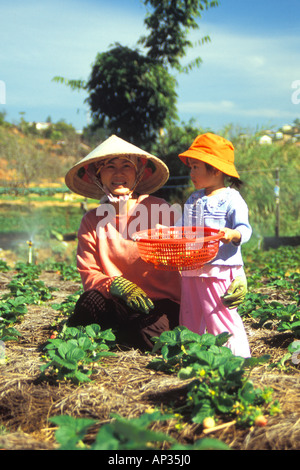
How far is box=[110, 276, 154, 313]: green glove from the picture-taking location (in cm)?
300

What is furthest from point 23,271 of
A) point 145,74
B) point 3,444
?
point 145,74

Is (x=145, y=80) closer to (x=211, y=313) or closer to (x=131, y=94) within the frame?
(x=131, y=94)

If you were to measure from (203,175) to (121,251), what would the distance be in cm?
76

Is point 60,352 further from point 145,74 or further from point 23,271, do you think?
point 145,74

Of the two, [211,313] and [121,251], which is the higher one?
[121,251]

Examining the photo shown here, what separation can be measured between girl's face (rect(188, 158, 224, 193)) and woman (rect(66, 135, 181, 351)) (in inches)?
14.7

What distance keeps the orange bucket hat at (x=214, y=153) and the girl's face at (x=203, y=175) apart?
0.22ft

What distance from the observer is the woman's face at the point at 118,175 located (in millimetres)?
3359

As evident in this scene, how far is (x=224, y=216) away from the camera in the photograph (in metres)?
3.08

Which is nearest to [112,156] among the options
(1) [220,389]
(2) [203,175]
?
(2) [203,175]

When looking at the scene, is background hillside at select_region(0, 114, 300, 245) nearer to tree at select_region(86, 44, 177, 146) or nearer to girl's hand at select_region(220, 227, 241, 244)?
tree at select_region(86, 44, 177, 146)

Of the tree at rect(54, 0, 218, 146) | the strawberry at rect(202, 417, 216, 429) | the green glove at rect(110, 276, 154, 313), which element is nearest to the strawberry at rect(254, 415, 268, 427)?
the strawberry at rect(202, 417, 216, 429)

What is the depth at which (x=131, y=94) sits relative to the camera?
39.3 feet
